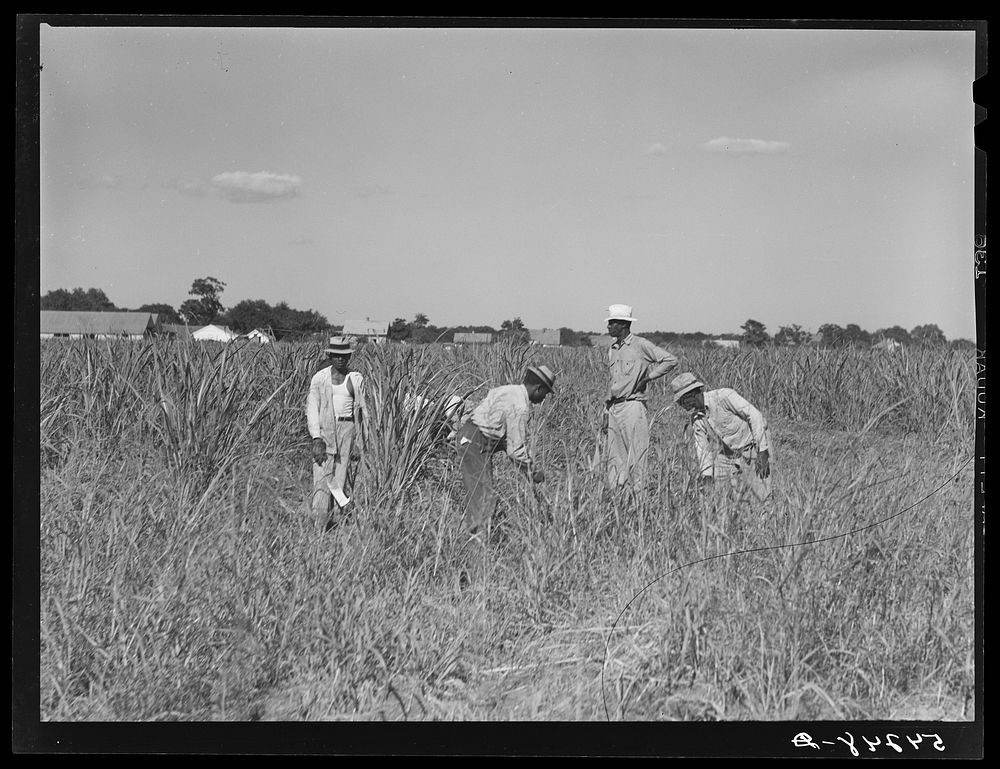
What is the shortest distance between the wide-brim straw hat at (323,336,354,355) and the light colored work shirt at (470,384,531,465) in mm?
744

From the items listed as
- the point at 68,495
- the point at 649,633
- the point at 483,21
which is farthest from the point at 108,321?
the point at 649,633

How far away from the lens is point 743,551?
3016 millimetres

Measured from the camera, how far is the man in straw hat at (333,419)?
12.8 ft

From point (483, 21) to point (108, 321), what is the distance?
6.82ft

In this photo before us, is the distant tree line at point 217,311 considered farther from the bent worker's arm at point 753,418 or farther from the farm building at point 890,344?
the farm building at point 890,344

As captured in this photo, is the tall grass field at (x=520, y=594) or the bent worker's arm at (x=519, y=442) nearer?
the tall grass field at (x=520, y=594)

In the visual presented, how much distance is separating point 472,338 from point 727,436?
4.63 ft

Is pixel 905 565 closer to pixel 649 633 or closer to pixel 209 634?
pixel 649 633

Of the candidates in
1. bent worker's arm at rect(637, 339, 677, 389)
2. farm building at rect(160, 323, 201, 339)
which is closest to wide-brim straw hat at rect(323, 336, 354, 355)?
farm building at rect(160, 323, 201, 339)

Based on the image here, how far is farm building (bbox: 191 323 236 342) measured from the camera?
13.3ft

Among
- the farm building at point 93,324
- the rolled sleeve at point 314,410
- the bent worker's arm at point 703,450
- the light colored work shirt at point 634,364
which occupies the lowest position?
the bent worker's arm at point 703,450

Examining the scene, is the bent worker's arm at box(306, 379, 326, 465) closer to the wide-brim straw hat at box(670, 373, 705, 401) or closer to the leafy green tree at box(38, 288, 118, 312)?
the leafy green tree at box(38, 288, 118, 312)

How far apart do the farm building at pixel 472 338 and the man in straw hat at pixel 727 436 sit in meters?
0.99

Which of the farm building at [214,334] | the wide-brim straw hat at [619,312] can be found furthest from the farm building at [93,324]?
the wide-brim straw hat at [619,312]
